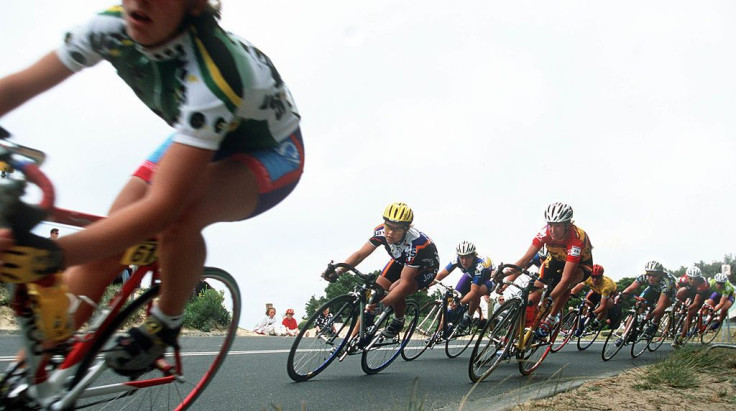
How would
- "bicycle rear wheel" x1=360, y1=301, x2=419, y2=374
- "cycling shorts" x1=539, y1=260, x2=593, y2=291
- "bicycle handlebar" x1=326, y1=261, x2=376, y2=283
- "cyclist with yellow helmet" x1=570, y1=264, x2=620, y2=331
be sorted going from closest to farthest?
"bicycle handlebar" x1=326, y1=261, x2=376, y2=283 < "bicycle rear wheel" x1=360, y1=301, x2=419, y2=374 < "cycling shorts" x1=539, y1=260, x2=593, y2=291 < "cyclist with yellow helmet" x1=570, y1=264, x2=620, y2=331

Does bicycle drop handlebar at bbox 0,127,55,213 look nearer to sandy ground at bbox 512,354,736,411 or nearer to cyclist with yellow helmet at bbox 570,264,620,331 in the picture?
sandy ground at bbox 512,354,736,411

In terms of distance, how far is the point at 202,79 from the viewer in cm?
216

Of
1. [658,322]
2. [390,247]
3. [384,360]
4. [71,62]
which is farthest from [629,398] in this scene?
[658,322]

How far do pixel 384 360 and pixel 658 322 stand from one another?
8712 millimetres

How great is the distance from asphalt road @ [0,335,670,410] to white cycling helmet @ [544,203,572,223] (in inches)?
80.4

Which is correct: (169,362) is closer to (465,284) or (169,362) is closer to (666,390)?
(666,390)

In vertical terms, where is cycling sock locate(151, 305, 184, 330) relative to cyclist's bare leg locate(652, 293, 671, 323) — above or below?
below

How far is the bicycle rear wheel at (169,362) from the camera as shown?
104 inches

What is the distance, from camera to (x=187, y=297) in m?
2.60

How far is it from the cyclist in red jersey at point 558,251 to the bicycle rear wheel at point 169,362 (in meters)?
5.57

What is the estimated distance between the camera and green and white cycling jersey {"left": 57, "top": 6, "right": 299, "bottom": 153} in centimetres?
212

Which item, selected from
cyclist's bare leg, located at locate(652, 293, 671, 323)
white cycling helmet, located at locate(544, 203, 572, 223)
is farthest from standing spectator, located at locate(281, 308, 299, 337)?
white cycling helmet, located at locate(544, 203, 572, 223)

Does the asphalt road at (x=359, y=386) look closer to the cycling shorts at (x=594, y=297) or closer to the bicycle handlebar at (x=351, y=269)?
the bicycle handlebar at (x=351, y=269)

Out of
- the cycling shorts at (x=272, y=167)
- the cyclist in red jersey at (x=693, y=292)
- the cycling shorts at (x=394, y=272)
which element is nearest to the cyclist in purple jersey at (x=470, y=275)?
the cycling shorts at (x=394, y=272)
